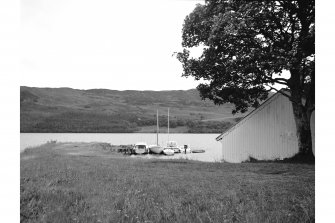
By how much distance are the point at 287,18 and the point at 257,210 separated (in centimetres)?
1549

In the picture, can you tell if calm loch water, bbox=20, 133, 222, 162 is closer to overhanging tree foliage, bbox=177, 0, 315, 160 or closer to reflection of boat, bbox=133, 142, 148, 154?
reflection of boat, bbox=133, 142, 148, 154

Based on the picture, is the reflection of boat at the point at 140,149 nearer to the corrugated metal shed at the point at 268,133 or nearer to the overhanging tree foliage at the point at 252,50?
the corrugated metal shed at the point at 268,133

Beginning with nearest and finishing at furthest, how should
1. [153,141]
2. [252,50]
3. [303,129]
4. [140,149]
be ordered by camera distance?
[252,50] < [303,129] < [140,149] < [153,141]

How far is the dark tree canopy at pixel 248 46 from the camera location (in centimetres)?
1819

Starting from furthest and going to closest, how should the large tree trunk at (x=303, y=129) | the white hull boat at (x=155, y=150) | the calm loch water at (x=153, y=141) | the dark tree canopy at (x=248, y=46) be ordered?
1. the white hull boat at (x=155, y=150)
2. the calm loch water at (x=153, y=141)
3. the large tree trunk at (x=303, y=129)
4. the dark tree canopy at (x=248, y=46)

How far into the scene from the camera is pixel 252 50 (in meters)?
18.7

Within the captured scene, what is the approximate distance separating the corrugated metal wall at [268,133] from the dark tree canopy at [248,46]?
281cm

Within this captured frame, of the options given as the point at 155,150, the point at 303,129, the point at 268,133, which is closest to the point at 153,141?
the point at 155,150

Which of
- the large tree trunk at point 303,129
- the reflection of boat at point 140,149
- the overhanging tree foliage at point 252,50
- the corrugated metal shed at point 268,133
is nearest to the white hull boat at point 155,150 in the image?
the reflection of boat at point 140,149

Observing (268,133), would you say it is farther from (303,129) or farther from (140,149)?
(140,149)

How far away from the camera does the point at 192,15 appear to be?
883 inches

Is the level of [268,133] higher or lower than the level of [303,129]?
lower
